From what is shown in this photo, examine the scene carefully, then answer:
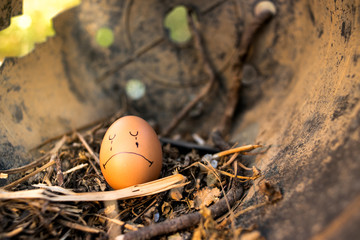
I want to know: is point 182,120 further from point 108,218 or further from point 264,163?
point 108,218

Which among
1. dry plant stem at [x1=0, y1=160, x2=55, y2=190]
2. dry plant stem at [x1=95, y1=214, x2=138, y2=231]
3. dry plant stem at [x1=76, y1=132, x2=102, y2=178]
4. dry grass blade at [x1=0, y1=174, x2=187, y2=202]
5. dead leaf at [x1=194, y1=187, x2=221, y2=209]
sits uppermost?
dry plant stem at [x1=76, y1=132, x2=102, y2=178]

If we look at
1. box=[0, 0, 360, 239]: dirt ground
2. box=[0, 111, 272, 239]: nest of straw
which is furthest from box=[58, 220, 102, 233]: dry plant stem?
box=[0, 0, 360, 239]: dirt ground

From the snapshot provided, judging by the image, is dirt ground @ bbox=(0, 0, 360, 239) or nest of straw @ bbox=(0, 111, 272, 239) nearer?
dirt ground @ bbox=(0, 0, 360, 239)

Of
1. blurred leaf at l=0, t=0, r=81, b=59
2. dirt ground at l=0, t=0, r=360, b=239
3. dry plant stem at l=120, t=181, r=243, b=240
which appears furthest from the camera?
blurred leaf at l=0, t=0, r=81, b=59

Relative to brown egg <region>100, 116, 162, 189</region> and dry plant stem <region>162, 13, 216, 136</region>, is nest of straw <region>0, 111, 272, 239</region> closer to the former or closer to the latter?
brown egg <region>100, 116, 162, 189</region>

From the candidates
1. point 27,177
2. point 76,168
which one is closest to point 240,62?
point 76,168

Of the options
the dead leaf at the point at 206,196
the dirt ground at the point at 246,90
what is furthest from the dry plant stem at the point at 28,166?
the dead leaf at the point at 206,196

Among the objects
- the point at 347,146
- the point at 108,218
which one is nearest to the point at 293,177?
the point at 347,146
